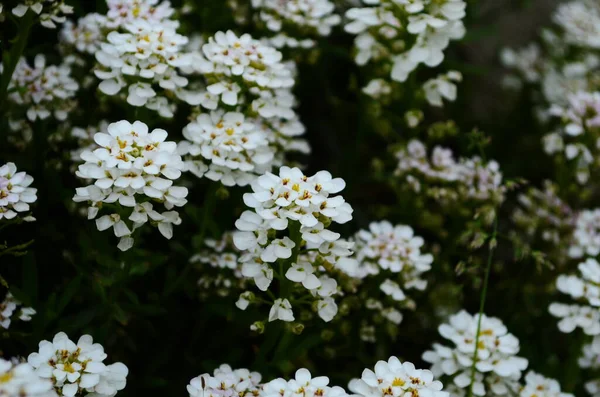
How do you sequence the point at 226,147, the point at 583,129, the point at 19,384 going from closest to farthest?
1. the point at 19,384
2. the point at 226,147
3. the point at 583,129

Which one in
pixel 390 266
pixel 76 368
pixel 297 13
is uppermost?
pixel 297 13

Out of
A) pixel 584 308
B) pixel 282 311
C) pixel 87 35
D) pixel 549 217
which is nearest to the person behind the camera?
pixel 282 311

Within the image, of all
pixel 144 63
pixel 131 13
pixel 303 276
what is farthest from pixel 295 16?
pixel 303 276

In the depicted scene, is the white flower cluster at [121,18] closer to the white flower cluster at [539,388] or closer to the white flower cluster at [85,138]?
the white flower cluster at [85,138]

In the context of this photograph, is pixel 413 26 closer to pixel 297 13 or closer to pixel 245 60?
pixel 297 13

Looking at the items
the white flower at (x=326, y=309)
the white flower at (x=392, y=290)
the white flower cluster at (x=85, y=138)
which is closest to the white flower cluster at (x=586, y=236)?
the white flower at (x=392, y=290)

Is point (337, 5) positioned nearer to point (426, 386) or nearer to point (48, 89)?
point (48, 89)

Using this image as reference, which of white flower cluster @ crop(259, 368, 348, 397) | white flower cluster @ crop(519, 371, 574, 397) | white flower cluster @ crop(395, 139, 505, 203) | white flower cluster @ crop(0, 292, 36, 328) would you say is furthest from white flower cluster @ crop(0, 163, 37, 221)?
white flower cluster @ crop(519, 371, 574, 397)

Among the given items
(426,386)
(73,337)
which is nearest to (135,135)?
(73,337)
